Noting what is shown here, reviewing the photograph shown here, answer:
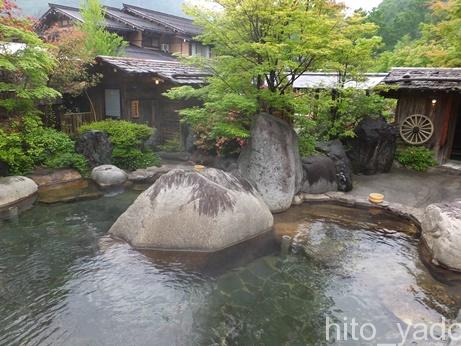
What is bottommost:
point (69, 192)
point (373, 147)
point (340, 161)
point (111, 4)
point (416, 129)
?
point (69, 192)

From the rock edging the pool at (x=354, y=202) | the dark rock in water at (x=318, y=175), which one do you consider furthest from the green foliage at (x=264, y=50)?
the rock edging the pool at (x=354, y=202)

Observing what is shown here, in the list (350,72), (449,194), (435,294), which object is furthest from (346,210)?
(350,72)

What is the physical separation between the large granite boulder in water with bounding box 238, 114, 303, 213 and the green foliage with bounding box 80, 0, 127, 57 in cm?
1424

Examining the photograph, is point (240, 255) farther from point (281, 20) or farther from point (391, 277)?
point (281, 20)

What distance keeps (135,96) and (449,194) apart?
15630mm

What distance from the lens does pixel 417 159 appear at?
14727mm

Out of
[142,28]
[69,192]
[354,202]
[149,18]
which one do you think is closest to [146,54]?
[142,28]

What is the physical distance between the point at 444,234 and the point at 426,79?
338 inches

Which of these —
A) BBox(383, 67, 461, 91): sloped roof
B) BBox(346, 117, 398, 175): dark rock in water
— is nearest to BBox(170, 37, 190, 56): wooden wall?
BBox(383, 67, 461, 91): sloped roof

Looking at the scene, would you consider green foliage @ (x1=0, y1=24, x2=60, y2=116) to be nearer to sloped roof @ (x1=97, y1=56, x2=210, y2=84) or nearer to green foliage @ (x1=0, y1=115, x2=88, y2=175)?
green foliage @ (x1=0, y1=115, x2=88, y2=175)

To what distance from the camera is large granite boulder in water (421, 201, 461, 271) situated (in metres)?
7.74

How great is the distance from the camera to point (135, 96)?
63.0 feet

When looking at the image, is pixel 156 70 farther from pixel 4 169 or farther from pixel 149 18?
pixel 149 18

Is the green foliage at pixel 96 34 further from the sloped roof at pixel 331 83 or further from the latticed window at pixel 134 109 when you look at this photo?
the sloped roof at pixel 331 83
